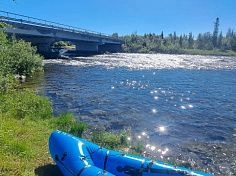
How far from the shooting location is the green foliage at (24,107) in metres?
16.5

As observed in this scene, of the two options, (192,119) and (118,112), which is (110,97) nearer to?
(118,112)

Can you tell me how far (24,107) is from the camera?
57.6ft

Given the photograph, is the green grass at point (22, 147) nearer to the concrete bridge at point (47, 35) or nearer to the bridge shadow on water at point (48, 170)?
the bridge shadow on water at point (48, 170)

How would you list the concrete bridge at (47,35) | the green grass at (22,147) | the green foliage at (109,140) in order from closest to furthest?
the green grass at (22,147) < the green foliage at (109,140) < the concrete bridge at (47,35)

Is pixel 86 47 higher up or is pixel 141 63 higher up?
pixel 86 47

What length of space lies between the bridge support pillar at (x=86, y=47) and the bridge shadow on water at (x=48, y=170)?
322ft

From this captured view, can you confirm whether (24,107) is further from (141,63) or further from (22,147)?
(141,63)

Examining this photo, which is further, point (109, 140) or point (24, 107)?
point (24, 107)

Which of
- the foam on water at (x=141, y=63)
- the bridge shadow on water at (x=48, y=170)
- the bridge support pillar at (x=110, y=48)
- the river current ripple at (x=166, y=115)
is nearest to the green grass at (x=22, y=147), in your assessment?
the bridge shadow on water at (x=48, y=170)

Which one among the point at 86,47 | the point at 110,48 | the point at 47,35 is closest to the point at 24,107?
the point at 47,35

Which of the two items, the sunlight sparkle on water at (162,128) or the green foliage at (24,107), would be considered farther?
the sunlight sparkle on water at (162,128)

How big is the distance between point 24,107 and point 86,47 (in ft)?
311

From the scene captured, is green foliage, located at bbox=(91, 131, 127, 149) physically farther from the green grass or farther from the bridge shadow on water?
the bridge shadow on water

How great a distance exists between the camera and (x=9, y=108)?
17.1 m
